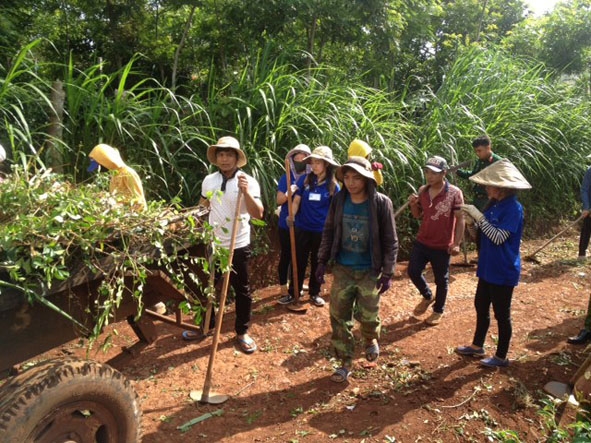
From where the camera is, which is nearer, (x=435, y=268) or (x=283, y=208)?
(x=435, y=268)

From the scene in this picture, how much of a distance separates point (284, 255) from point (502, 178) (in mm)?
2306

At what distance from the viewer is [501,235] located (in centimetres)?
316

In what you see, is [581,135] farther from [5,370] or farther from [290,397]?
[5,370]

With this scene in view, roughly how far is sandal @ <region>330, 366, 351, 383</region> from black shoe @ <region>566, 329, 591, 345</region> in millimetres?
2038

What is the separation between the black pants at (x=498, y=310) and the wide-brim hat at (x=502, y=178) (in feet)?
2.44

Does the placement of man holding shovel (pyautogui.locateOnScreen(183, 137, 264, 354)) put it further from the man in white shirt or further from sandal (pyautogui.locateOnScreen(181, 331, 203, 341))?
sandal (pyautogui.locateOnScreen(181, 331, 203, 341))

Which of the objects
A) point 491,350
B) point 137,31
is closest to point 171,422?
point 491,350

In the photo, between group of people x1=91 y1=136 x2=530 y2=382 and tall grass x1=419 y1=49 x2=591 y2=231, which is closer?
group of people x1=91 y1=136 x2=530 y2=382

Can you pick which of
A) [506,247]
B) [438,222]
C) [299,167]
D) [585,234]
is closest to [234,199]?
[299,167]

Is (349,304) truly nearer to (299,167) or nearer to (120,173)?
(299,167)

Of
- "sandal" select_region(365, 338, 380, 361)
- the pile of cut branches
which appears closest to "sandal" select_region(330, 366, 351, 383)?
"sandal" select_region(365, 338, 380, 361)

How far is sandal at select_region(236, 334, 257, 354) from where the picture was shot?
378 cm

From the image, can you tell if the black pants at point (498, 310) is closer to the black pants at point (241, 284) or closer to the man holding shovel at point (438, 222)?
the man holding shovel at point (438, 222)

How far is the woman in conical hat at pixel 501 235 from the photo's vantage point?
10.4 feet
